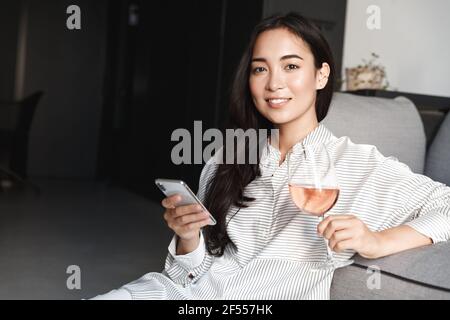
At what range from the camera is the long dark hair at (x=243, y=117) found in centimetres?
147

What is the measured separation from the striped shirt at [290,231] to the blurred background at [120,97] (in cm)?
105

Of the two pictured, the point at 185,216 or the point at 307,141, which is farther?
the point at 307,141

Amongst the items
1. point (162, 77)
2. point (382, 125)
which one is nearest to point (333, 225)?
point (382, 125)

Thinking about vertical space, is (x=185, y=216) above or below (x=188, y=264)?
above

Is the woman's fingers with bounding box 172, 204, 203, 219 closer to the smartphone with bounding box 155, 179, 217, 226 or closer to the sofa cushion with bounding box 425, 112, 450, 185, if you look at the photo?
the smartphone with bounding box 155, 179, 217, 226

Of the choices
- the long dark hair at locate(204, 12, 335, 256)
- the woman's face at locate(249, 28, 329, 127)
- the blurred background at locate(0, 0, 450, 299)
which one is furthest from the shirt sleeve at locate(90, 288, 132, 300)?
the blurred background at locate(0, 0, 450, 299)

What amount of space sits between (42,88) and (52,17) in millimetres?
931

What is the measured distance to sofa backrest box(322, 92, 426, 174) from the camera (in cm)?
186

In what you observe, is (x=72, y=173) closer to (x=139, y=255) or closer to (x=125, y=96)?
(x=125, y=96)

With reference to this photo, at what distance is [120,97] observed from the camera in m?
7.50

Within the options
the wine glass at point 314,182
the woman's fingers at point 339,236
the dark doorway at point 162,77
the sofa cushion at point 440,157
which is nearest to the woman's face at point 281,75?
the wine glass at point 314,182

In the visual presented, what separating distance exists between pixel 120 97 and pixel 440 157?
5888 millimetres

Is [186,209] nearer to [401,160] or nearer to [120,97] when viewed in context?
[401,160]

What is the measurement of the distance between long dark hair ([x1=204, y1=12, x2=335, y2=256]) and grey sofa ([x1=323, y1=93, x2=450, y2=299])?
11.8 inches
